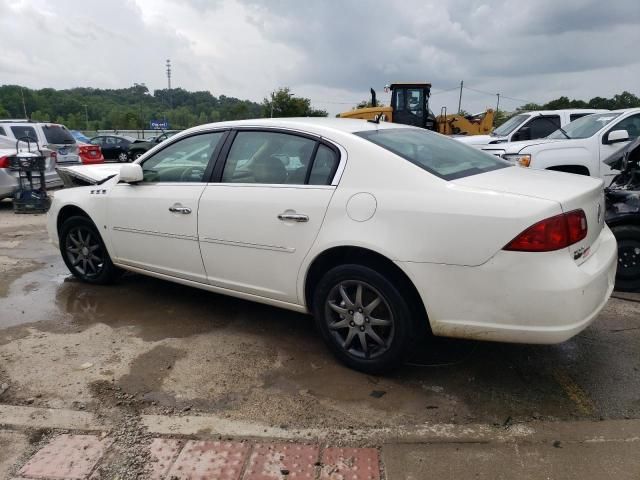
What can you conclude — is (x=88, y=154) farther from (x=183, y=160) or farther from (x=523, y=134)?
(x=183, y=160)

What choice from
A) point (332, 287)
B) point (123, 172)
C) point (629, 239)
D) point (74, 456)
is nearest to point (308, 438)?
point (332, 287)

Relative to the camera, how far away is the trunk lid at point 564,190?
2797 mm

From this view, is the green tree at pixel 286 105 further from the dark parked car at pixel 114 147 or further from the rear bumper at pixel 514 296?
the rear bumper at pixel 514 296

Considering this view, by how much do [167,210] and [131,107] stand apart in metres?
70.3

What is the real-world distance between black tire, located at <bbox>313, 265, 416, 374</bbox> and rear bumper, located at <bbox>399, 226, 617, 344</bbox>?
0.58ft

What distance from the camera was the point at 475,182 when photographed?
299 centimetres

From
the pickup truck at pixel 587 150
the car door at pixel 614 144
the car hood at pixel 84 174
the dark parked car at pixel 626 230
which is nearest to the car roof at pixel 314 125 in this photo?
the car hood at pixel 84 174

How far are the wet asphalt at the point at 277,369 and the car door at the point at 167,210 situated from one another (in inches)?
19.1

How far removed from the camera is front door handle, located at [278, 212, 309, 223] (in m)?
3.28

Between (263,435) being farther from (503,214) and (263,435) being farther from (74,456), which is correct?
(503,214)

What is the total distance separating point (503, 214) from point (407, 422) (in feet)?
3.97

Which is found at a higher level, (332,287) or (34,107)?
(34,107)

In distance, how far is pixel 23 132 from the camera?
1247 centimetres

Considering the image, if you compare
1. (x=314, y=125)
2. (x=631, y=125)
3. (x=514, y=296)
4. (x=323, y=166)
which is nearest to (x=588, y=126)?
(x=631, y=125)
